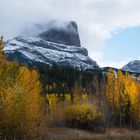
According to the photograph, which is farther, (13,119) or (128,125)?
(128,125)

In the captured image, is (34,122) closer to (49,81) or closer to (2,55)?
(2,55)

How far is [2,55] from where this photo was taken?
147 feet

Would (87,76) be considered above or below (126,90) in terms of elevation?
A: above

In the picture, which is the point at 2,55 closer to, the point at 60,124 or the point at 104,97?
the point at 60,124

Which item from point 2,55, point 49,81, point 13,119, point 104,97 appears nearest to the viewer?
point 13,119

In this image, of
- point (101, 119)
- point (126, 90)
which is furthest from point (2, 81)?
point (126, 90)

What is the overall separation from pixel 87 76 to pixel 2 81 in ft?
518

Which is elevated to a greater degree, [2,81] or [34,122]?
[2,81]

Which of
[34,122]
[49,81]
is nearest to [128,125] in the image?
[34,122]

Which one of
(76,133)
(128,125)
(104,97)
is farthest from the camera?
(104,97)

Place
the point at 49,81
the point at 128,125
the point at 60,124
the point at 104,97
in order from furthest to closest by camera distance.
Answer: the point at 49,81 < the point at 104,97 < the point at 128,125 < the point at 60,124

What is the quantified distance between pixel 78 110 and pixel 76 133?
5.86 m

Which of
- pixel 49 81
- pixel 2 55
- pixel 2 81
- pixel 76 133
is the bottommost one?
pixel 76 133

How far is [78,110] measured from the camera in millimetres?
82188
